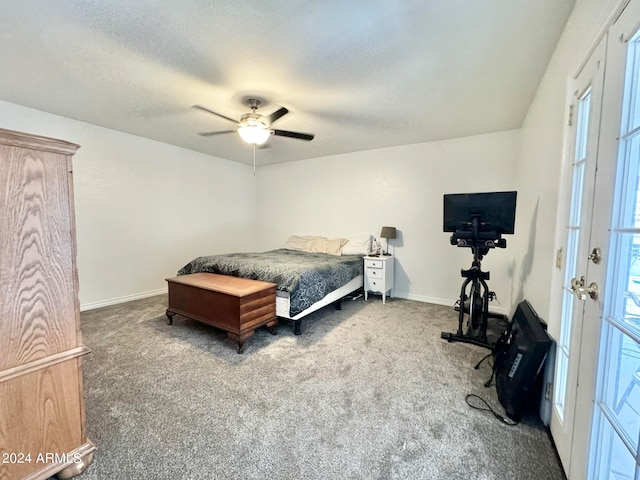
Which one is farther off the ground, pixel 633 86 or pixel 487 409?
pixel 633 86

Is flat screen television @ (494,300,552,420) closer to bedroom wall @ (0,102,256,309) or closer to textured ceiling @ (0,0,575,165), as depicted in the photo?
textured ceiling @ (0,0,575,165)

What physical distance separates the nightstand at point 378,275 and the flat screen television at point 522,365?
1.96 m

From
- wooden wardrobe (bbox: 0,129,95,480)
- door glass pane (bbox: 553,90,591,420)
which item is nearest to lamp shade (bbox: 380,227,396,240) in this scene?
door glass pane (bbox: 553,90,591,420)

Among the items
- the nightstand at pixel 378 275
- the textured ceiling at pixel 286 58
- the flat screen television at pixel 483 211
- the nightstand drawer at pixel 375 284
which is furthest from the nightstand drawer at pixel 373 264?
the textured ceiling at pixel 286 58

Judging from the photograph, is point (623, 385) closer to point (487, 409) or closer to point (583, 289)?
point (583, 289)

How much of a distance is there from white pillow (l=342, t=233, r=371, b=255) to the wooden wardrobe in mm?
3394

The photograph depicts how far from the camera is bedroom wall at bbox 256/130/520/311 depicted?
3527mm

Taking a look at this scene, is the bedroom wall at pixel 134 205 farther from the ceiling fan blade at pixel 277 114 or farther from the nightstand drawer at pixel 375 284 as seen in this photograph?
Answer: the nightstand drawer at pixel 375 284

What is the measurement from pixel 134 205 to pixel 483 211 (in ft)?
14.5

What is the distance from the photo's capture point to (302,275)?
9.33 feet

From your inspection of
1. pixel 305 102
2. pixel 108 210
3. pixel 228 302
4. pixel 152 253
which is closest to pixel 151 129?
pixel 108 210

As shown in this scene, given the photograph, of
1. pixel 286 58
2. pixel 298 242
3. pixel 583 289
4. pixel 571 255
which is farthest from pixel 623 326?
pixel 298 242

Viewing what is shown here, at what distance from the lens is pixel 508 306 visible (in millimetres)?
3438

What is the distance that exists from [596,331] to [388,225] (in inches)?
129
